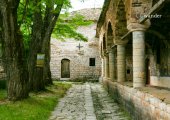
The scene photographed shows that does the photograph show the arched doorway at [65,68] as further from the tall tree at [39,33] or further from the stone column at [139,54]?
the stone column at [139,54]

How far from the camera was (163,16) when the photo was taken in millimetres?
13648

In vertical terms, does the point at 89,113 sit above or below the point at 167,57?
below

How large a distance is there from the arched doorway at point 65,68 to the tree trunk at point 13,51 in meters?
23.6

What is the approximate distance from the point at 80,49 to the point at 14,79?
75.9ft

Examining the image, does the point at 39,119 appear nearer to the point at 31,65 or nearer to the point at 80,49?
the point at 31,65

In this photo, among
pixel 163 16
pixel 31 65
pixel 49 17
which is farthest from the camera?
pixel 49 17

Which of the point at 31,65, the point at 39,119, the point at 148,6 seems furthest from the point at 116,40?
the point at 39,119

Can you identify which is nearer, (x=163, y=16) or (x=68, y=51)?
(x=163, y=16)

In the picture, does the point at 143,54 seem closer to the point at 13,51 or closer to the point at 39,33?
the point at 13,51

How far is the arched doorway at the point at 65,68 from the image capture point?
1416 inches

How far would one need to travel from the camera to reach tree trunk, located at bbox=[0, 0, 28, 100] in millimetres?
11562

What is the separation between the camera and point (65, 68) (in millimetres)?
36469

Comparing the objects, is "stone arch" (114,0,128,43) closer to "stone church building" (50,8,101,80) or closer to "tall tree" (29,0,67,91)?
"tall tree" (29,0,67,91)

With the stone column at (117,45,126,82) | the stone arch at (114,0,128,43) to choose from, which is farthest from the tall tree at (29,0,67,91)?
the stone column at (117,45,126,82)
